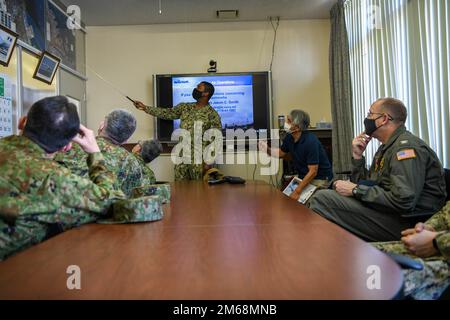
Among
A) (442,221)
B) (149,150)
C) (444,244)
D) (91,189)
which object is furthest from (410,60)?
(91,189)

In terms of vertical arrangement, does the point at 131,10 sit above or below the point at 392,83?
above

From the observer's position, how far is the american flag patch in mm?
1805

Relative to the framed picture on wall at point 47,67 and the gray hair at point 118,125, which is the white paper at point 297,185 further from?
the framed picture on wall at point 47,67

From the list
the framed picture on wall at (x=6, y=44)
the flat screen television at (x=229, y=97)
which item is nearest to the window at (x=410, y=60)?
the flat screen television at (x=229, y=97)

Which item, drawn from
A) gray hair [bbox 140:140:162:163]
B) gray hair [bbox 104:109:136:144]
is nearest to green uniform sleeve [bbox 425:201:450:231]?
gray hair [bbox 104:109:136:144]

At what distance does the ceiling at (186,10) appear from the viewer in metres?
4.30

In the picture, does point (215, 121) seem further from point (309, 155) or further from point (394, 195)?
point (394, 195)

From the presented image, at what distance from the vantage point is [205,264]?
78cm

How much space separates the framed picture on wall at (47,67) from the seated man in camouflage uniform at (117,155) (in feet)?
6.70

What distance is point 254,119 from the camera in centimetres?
488

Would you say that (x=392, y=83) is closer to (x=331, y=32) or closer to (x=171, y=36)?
(x=331, y=32)

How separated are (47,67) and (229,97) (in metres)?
2.24
